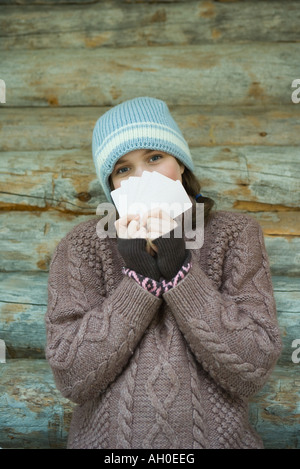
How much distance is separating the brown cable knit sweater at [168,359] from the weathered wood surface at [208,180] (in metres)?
0.92

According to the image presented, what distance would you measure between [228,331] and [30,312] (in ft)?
4.33

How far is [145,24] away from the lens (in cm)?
291

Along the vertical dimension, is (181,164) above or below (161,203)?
above

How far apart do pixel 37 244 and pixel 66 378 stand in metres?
1.17

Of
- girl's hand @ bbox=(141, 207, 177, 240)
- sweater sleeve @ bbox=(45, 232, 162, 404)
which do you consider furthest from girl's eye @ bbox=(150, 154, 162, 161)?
sweater sleeve @ bbox=(45, 232, 162, 404)

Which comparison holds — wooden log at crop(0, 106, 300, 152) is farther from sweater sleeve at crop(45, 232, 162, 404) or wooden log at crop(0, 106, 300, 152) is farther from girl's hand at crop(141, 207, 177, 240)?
sweater sleeve at crop(45, 232, 162, 404)

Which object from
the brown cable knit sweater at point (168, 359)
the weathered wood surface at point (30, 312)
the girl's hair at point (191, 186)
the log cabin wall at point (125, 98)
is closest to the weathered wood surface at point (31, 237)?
the log cabin wall at point (125, 98)

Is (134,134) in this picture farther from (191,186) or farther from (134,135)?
(191,186)

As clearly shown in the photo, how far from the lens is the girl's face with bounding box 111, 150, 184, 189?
195cm

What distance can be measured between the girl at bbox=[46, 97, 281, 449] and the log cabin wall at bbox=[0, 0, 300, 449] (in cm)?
79
